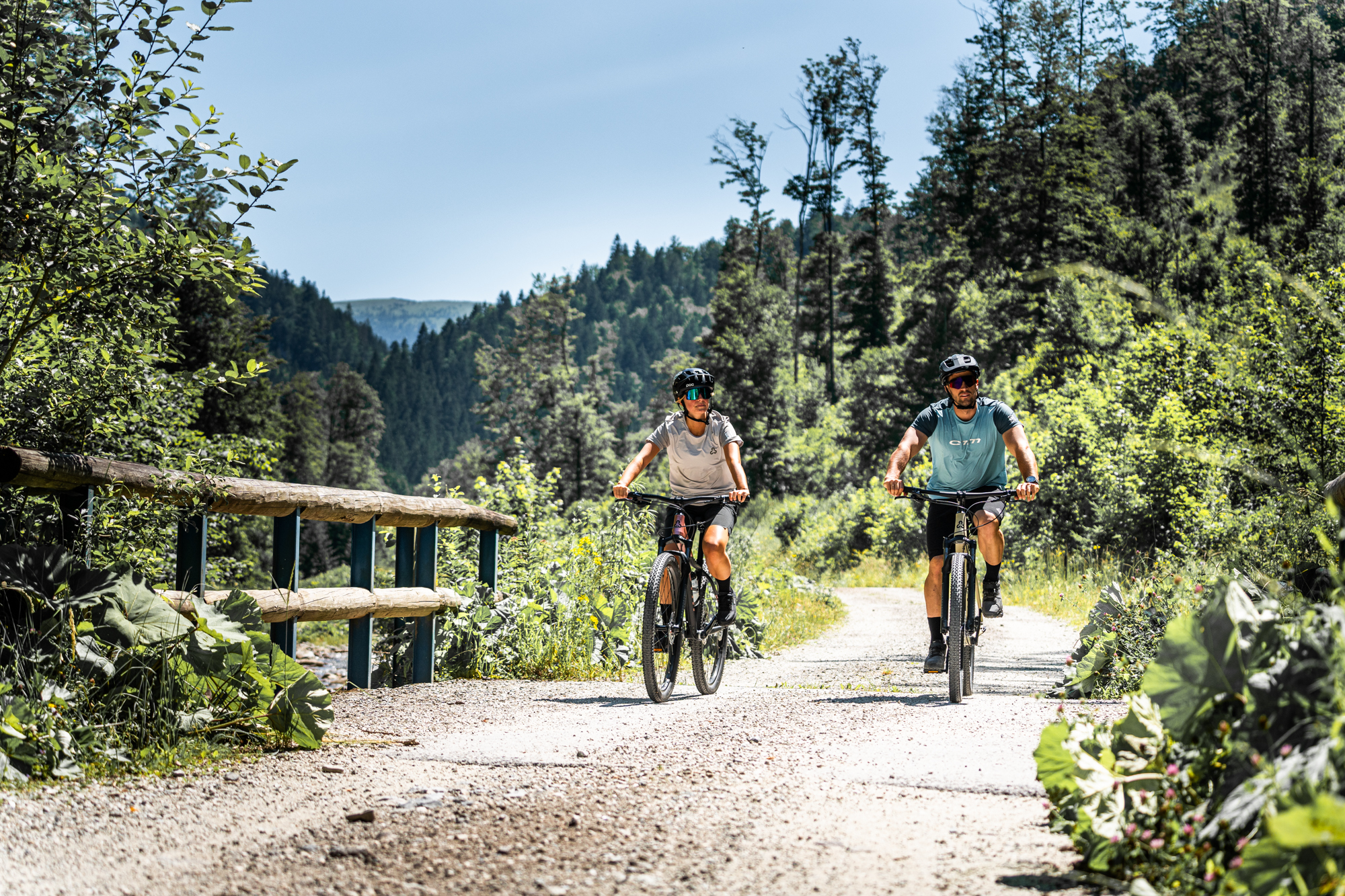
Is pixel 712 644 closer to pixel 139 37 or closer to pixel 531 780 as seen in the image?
pixel 531 780

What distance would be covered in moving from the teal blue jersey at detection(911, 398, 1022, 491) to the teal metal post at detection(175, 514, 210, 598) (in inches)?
161

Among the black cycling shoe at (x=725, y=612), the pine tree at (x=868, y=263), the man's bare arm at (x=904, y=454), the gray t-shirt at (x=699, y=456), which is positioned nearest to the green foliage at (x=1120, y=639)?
the man's bare arm at (x=904, y=454)

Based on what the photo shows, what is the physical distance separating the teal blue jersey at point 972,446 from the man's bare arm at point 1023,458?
5cm

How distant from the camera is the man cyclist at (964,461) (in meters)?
6.25

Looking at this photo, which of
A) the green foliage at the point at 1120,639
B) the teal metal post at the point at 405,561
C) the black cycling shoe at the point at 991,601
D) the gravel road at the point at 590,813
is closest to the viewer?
the gravel road at the point at 590,813

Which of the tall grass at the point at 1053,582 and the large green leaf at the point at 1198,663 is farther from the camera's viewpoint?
the tall grass at the point at 1053,582

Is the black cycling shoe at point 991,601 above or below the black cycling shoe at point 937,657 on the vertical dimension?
above

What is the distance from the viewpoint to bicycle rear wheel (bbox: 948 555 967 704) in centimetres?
586

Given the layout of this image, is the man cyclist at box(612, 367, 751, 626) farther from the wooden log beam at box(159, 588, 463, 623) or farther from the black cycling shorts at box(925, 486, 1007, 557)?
the wooden log beam at box(159, 588, 463, 623)

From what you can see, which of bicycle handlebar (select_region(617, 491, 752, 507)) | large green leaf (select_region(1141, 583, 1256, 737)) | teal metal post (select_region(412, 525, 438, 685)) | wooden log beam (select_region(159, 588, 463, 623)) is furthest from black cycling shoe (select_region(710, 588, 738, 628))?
large green leaf (select_region(1141, 583, 1256, 737))

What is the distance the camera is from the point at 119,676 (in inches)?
164

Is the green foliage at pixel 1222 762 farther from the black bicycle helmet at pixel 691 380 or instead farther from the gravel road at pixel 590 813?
the black bicycle helmet at pixel 691 380

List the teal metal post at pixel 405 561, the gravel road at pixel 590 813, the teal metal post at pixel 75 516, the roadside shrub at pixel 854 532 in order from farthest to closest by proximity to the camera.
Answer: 1. the roadside shrub at pixel 854 532
2. the teal metal post at pixel 405 561
3. the teal metal post at pixel 75 516
4. the gravel road at pixel 590 813

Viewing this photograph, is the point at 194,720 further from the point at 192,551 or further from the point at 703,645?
the point at 703,645
